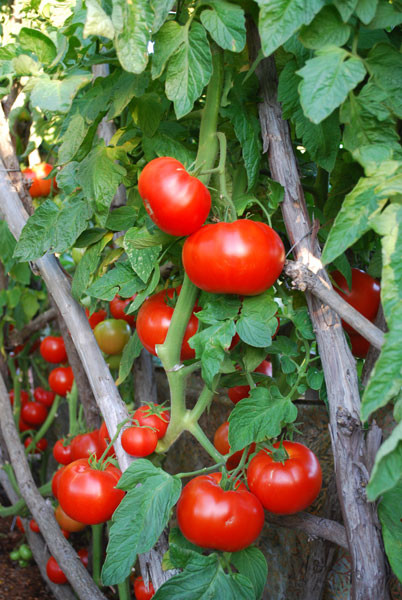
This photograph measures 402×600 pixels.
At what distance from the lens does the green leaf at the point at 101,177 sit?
32.2 inches

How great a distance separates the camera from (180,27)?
0.66 m

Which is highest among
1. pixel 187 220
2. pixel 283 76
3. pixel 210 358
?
pixel 283 76

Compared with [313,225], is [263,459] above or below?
below

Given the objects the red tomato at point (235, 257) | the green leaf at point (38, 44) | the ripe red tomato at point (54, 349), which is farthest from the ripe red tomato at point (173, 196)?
the ripe red tomato at point (54, 349)

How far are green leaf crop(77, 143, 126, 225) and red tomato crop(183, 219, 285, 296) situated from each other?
183mm

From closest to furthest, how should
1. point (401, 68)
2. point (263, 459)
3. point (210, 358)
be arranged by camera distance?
point (401, 68), point (210, 358), point (263, 459)

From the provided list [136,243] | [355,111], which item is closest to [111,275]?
[136,243]

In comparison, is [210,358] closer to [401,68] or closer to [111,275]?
[111,275]

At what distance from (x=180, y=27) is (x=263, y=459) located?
1.93 feet

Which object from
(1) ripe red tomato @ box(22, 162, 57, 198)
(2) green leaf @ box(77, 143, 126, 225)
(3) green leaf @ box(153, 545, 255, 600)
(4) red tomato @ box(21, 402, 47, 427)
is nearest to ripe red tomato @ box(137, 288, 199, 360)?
(2) green leaf @ box(77, 143, 126, 225)

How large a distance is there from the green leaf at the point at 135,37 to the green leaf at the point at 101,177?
26cm

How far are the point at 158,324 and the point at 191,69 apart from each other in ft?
1.19

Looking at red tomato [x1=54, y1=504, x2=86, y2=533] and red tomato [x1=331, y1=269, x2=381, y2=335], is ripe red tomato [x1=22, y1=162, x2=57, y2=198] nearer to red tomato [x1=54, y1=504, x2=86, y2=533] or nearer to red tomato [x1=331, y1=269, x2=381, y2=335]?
red tomato [x1=54, y1=504, x2=86, y2=533]

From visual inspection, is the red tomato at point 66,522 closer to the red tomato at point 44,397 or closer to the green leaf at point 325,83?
the red tomato at point 44,397
